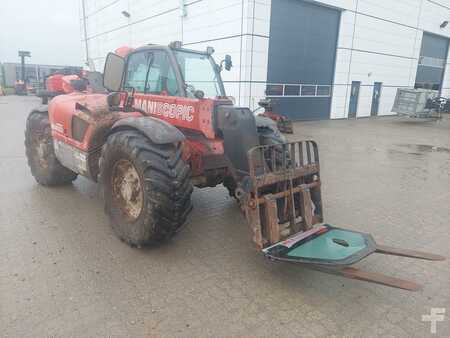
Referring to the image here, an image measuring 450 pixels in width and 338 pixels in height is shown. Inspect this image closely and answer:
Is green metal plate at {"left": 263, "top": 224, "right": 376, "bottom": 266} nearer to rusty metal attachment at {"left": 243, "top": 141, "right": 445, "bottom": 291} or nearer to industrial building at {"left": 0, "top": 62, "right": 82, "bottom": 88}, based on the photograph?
rusty metal attachment at {"left": 243, "top": 141, "right": 445, "bottom": 291}

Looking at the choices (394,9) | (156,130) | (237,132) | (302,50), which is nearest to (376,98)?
(394,9)

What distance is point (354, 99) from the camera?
66.5ft

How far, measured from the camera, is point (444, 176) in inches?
304

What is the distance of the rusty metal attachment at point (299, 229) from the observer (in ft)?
9.50

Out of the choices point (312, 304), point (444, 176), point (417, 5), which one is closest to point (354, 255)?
point (312, 304)

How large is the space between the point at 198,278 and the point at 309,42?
51.4ft

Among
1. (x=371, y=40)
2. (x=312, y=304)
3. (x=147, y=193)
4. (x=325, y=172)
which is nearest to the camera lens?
(x=312, y=304)

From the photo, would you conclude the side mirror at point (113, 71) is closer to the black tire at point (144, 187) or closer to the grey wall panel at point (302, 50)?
the black tire at point (144, 187)

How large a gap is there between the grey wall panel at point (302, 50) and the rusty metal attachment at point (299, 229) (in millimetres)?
12359

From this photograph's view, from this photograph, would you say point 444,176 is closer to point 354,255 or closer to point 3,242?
point 354,255

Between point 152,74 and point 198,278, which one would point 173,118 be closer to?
point 152,74

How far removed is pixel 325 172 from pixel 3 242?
6150 mm

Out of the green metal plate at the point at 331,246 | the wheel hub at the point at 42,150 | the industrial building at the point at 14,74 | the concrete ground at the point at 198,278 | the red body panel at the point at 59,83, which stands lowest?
the concrete ground at the point at 198,278

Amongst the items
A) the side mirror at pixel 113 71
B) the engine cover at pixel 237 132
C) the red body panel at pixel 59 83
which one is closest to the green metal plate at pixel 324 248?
the engine cover at pixel 237 132
